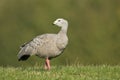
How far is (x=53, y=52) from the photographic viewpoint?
17.7 m

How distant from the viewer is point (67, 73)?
17.4 meters

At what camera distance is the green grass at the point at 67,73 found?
53.6 ft

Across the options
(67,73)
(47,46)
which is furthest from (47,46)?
(67,73)

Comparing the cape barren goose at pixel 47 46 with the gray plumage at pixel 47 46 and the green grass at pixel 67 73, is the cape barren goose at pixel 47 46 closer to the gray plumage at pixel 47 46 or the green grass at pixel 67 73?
the gray plumage at pixel 47 46

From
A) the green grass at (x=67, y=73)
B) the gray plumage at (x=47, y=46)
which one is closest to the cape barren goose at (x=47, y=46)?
the gray plumage at (x=47, y=46)

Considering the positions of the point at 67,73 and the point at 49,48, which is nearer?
the point at 67,73

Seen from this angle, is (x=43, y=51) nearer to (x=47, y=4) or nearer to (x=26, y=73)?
(x=26, y=73)

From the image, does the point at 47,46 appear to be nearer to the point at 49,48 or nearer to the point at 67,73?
the point at 49,48

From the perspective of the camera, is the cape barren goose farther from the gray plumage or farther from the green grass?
the green grass

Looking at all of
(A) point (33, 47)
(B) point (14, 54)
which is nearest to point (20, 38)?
(B) point (14, 54)

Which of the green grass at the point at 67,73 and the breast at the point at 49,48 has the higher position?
the breast at the point at 49,48

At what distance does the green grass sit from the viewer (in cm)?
1633

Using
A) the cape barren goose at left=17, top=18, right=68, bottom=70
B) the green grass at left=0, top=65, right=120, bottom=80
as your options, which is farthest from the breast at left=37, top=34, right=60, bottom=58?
the green grass at left=0, top=65, right=120, bottom=80

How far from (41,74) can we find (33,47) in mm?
1317
